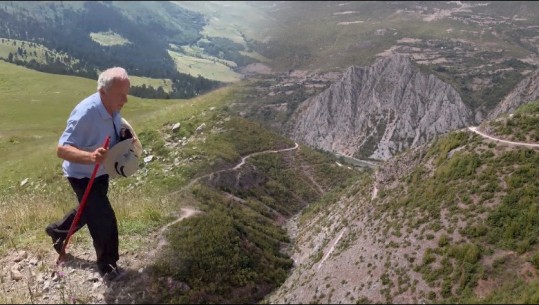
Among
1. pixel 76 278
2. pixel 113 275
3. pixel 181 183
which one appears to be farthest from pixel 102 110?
pixel 181 183

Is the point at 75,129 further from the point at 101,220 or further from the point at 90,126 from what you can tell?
the point at 101,220

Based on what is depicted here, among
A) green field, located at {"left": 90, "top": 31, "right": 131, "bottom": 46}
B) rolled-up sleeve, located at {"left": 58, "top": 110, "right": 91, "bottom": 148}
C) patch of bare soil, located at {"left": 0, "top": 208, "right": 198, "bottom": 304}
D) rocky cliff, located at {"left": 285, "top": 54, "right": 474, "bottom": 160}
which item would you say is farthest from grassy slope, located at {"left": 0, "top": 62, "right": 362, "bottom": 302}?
green field, located at {"left": 90, "top": 31, "right": 131, "bottom": 46}

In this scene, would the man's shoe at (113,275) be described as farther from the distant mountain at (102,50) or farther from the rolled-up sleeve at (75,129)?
the distant mountain at (102,50)

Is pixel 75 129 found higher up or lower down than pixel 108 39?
higher up

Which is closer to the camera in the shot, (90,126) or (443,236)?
(90,126)

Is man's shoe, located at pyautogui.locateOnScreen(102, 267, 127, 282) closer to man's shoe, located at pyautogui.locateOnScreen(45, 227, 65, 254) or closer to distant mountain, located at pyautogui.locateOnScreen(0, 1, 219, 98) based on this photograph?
man's shoe, located at pyautogui.locateOnScreen(45, 227, 65, 254)

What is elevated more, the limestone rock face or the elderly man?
the elderly man

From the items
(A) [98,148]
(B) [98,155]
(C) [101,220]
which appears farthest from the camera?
(C) [101,220]

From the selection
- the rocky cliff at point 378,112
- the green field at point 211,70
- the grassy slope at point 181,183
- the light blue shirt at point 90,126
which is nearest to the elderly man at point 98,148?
the light blue shirt at point 90,126
